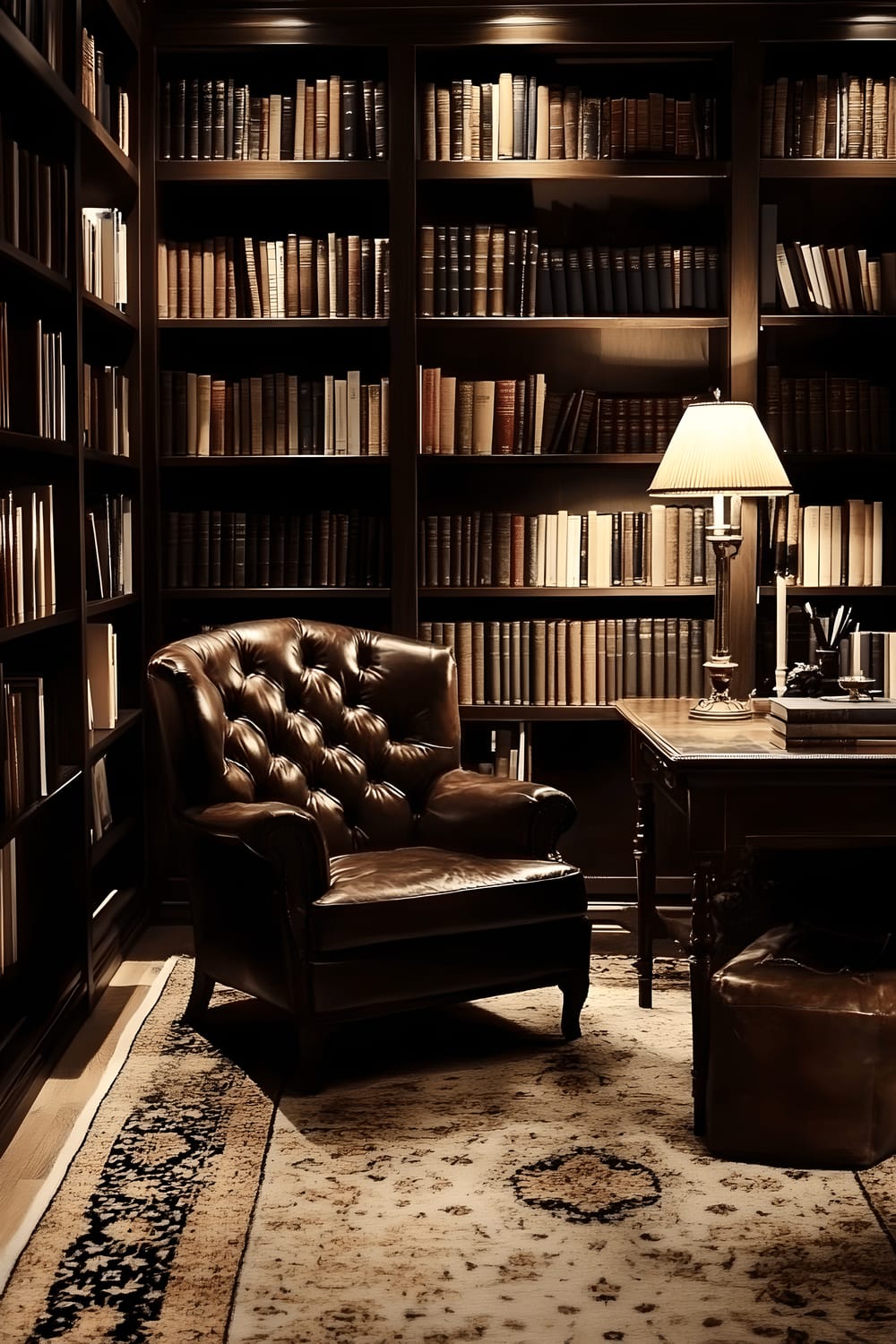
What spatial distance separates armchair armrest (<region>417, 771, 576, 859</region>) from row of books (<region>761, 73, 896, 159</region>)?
216 centimetres

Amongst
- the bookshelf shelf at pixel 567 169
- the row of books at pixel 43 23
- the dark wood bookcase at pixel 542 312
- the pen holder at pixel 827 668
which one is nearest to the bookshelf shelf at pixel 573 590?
the dark wood bookcase at pixel 542 312

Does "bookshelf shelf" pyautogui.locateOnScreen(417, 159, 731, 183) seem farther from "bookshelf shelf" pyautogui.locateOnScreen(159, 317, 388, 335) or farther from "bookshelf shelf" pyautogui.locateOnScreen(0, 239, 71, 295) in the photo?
"bookshelf shelf" pyautogui.locateOnScreen(0, 239, 71, 295)

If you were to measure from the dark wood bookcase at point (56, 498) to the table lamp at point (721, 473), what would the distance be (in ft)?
4.90

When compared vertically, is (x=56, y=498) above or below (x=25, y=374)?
below

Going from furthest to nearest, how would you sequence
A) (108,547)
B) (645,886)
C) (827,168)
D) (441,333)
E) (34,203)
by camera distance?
(441,333) < (827,168) < (108,547) < (645,886) < (34,203)

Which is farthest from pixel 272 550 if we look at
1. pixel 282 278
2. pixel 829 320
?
pixel 829 320

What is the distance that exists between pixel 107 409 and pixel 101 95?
844 millimetres

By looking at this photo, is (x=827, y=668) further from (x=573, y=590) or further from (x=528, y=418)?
(x=528, y=418)

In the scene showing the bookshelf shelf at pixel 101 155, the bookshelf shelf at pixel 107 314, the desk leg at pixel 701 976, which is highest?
the bookshelf shelf at pixel 101 155

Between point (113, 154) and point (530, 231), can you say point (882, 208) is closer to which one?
point (530, 231)

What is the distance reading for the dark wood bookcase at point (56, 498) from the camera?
3.12 m

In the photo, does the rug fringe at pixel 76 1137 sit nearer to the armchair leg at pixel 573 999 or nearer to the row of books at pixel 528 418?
the armchair leg at pixel 573 999

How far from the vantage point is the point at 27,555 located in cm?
320

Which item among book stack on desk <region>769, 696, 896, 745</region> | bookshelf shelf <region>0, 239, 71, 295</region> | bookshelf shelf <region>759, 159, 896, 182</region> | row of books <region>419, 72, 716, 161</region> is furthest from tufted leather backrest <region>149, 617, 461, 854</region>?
bookshelf shelf <region>759, 159, 896, 182</region>
